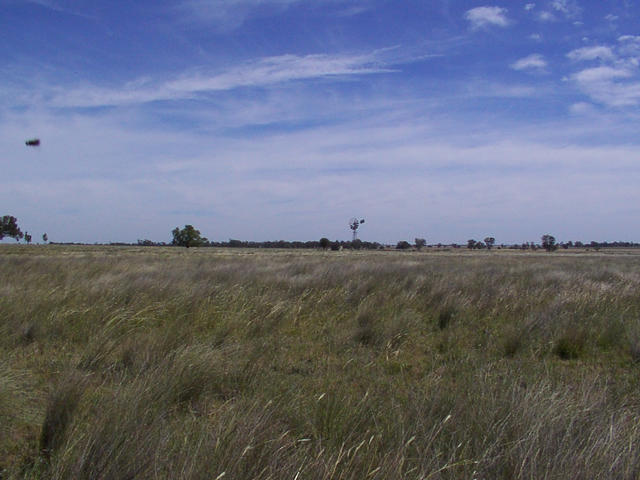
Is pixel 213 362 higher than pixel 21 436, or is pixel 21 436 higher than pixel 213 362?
pixel 213 362

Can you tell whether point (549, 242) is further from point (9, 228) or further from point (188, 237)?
point (9, 228)

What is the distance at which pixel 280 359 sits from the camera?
4.66m

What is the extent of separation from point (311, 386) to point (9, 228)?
413 feet

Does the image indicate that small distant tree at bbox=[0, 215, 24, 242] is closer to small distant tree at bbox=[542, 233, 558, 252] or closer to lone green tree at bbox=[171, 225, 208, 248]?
lone green tree at bbox=[171, 225, 208, 248]

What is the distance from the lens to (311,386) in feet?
12.1

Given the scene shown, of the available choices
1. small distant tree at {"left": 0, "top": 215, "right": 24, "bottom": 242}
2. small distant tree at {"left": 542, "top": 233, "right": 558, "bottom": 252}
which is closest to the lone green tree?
small distant tree at {"left": 0, "top": 215, "right": 24, "bottom": 242}

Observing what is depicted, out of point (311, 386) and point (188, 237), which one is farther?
point (188, 237)

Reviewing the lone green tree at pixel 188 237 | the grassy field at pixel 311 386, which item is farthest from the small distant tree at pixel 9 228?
the grassy field at pixel 311 386

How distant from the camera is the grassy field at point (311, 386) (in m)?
2.32

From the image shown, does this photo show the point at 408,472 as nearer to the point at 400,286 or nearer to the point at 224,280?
the point at 400,286

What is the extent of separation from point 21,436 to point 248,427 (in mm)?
1565

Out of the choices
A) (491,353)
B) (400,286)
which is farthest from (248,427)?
(400,286)

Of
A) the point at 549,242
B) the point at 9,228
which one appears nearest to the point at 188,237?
the point at 9,228

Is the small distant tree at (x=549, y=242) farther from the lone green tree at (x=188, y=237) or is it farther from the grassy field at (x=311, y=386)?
the grassy field at (x=311, y=386)
